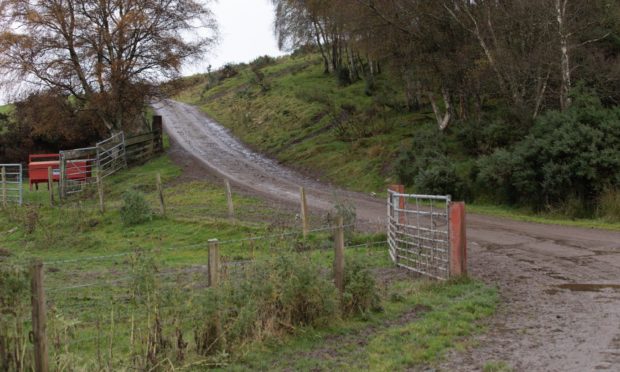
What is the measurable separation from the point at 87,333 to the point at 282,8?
47.9 m

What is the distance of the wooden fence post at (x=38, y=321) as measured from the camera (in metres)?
5.72

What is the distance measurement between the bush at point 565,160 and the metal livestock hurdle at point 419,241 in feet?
24.6

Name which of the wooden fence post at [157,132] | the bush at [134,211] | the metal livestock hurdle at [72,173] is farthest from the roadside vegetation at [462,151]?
the bush at [134,211]

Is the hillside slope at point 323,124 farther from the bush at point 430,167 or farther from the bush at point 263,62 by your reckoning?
the bush at point 263,62

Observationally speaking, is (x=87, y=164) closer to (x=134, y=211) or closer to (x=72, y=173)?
(x=72, y=173)

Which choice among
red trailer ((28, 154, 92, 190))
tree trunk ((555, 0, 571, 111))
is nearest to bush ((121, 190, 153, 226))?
red trailer ((28, 154, 92, 190))

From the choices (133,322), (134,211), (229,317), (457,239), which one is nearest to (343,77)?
(134,211)

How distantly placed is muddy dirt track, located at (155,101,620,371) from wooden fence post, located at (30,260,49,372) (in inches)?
158

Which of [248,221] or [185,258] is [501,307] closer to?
[185,258]

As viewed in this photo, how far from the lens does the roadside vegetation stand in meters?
18.8

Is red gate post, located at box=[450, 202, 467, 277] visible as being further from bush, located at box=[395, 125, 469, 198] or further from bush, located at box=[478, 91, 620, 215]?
bush, located at box=[395, 125, 469, 198]

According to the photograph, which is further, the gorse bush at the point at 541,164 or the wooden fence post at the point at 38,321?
the gorse bush at the point at 541,164

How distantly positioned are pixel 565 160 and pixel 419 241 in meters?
9.78

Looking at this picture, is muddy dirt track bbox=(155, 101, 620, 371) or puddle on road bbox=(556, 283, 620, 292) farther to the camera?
puddle on road bbox=(556, 283, 620, 292)
